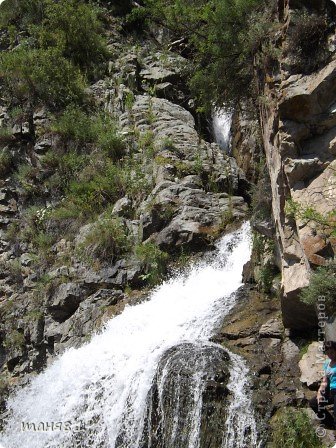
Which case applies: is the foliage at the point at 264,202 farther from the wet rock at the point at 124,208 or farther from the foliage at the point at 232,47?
Answer: the wet rock at the point at 124,208

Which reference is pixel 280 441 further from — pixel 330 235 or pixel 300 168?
pixel 300 168

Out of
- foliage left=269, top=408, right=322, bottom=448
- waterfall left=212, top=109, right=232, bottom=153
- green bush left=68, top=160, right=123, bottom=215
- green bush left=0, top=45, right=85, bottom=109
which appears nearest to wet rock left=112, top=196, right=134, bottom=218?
green bush left=68, top=160, right=123, bottom=215

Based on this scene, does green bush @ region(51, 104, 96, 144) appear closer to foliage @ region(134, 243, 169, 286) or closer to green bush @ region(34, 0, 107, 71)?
green bush @ region(34, 0, 107, 71)

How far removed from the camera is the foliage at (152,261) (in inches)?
433

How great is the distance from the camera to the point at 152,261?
36.6ft

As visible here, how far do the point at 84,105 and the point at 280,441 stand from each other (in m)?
13.0

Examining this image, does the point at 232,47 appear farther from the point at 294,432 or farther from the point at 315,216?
the point at 294,432

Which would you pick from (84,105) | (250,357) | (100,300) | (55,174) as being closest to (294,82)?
(250,357)

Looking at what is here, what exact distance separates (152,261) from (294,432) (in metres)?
5.83

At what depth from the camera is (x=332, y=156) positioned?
6.57 metres

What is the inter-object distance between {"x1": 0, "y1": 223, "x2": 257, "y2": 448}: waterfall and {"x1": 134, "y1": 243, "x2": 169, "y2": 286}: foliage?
0.26m

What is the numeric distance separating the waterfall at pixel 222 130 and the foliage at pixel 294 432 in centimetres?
1033

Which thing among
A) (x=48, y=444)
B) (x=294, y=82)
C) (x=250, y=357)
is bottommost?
(x=48, y=444)

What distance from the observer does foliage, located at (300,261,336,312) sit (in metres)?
5.90
